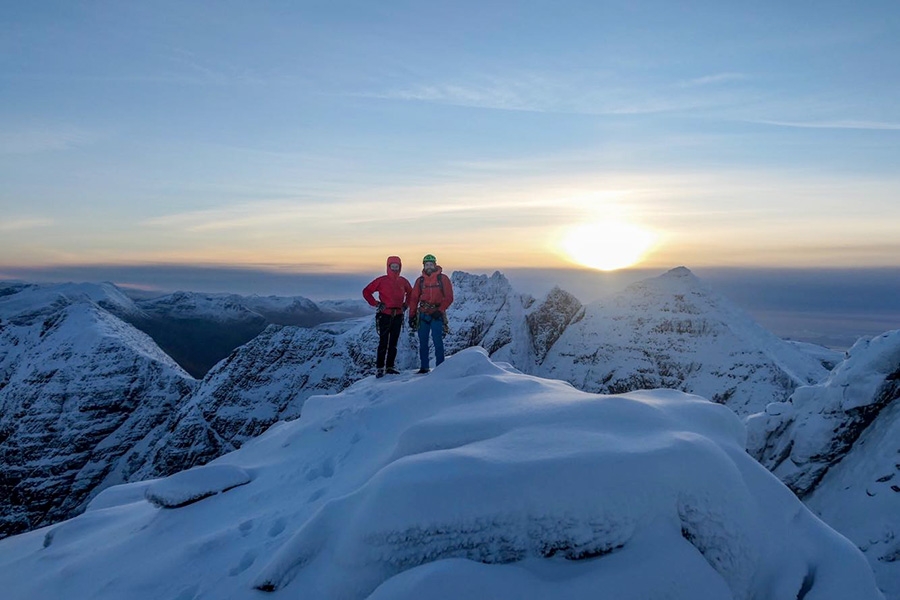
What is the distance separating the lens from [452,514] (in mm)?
6645

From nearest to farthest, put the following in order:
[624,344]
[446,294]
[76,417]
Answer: [446,294] → [624,344] → [76,417]

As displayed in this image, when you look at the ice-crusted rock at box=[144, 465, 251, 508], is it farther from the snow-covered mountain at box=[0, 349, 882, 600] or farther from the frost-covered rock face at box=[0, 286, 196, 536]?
the frost-covered rock face at box=[0, 286, 196, 536]

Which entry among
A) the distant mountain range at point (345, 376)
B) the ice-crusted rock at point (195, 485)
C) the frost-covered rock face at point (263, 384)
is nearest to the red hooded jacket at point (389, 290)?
the ice-crusted rock at point (195, 485)

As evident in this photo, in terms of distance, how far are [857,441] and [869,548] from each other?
3.81m

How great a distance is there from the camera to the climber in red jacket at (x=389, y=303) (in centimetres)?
1623

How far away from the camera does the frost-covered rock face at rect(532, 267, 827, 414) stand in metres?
51.8

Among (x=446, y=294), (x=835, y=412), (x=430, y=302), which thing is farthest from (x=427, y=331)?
(x=835, y=412)

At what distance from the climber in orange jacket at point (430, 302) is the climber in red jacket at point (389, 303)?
1.58 feet

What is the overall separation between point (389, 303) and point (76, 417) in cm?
13391

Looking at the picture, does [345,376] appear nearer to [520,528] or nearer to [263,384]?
[263,384]

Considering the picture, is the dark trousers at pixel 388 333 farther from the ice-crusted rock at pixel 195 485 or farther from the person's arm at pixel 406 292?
the ice-crusted rock at pixel 195 485

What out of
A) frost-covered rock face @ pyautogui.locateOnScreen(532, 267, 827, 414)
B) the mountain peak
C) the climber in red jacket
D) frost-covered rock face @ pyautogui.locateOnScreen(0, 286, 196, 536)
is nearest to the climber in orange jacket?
the climber in red jacket

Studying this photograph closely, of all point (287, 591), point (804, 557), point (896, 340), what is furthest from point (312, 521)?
point (896, 340)

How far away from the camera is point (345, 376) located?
302 ft
